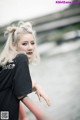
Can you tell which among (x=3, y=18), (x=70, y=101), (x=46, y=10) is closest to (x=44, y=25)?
(x=46, y=10)

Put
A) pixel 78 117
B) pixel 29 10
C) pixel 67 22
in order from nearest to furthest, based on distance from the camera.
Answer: pixel 78 117 < pixel 29 10 < pixel 67 22

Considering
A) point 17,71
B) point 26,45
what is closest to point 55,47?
point 26,45

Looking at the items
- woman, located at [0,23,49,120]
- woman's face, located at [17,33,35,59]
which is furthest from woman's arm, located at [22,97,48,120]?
woman's face, located at [17,33,35,59]

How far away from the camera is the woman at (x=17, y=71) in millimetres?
1669

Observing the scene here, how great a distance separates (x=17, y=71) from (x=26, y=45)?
27 centimetres

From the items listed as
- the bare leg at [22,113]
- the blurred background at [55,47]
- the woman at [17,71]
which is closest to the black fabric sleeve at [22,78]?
the woman at [17,71]

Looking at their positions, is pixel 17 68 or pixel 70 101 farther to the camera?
pixel 70 101

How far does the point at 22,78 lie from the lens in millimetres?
1659

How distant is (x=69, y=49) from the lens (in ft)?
8.03

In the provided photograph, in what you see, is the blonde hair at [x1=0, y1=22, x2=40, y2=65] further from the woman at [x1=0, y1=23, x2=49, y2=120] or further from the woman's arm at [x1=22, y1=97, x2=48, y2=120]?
the woman's arm at [x1=22, y1=97, x2=48, y2=120]

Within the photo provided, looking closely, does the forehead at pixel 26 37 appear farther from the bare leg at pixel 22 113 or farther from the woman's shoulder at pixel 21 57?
the bare leg at pixel 22 113

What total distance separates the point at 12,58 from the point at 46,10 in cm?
72

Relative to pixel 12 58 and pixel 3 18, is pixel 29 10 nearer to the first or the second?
pixel 3 18

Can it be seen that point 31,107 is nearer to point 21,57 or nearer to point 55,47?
point 21,57
